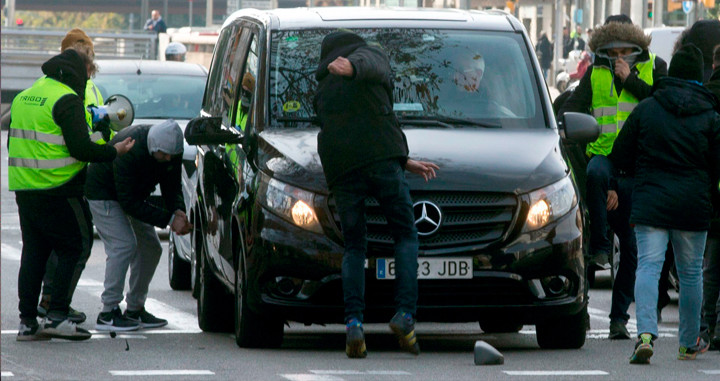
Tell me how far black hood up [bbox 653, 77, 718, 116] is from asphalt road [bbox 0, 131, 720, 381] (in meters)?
1.29

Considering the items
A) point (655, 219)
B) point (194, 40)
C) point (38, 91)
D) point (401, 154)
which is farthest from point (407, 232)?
point (194, 40)

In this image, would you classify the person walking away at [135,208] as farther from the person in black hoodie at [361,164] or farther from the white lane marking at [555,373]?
the white lane marking at [555,373]

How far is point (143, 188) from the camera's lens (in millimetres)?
10547

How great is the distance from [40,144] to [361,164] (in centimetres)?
234

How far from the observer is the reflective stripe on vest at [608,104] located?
10.3 metres

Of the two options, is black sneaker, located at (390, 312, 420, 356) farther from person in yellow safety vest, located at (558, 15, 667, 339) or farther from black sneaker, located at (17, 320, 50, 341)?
black sneaker, located at (17, 320, 50, 341)

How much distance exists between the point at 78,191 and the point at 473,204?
264cm

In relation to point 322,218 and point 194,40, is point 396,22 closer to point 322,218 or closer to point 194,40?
point 322,218

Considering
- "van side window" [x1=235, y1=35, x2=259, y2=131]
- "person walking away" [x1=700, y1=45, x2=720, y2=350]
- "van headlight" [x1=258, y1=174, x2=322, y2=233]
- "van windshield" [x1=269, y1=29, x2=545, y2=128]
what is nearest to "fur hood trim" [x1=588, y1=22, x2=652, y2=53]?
"van windshield" [x1=269, y1=29, x2=545, y2=128]

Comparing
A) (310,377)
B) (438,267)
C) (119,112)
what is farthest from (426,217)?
(119,112)

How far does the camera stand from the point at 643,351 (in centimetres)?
870

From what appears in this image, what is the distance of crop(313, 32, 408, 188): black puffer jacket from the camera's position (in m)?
8.63

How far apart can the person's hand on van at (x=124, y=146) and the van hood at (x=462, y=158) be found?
1.23m

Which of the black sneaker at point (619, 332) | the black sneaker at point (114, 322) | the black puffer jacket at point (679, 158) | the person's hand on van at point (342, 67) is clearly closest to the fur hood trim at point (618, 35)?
the black puffer jacket at point (679, 158)
